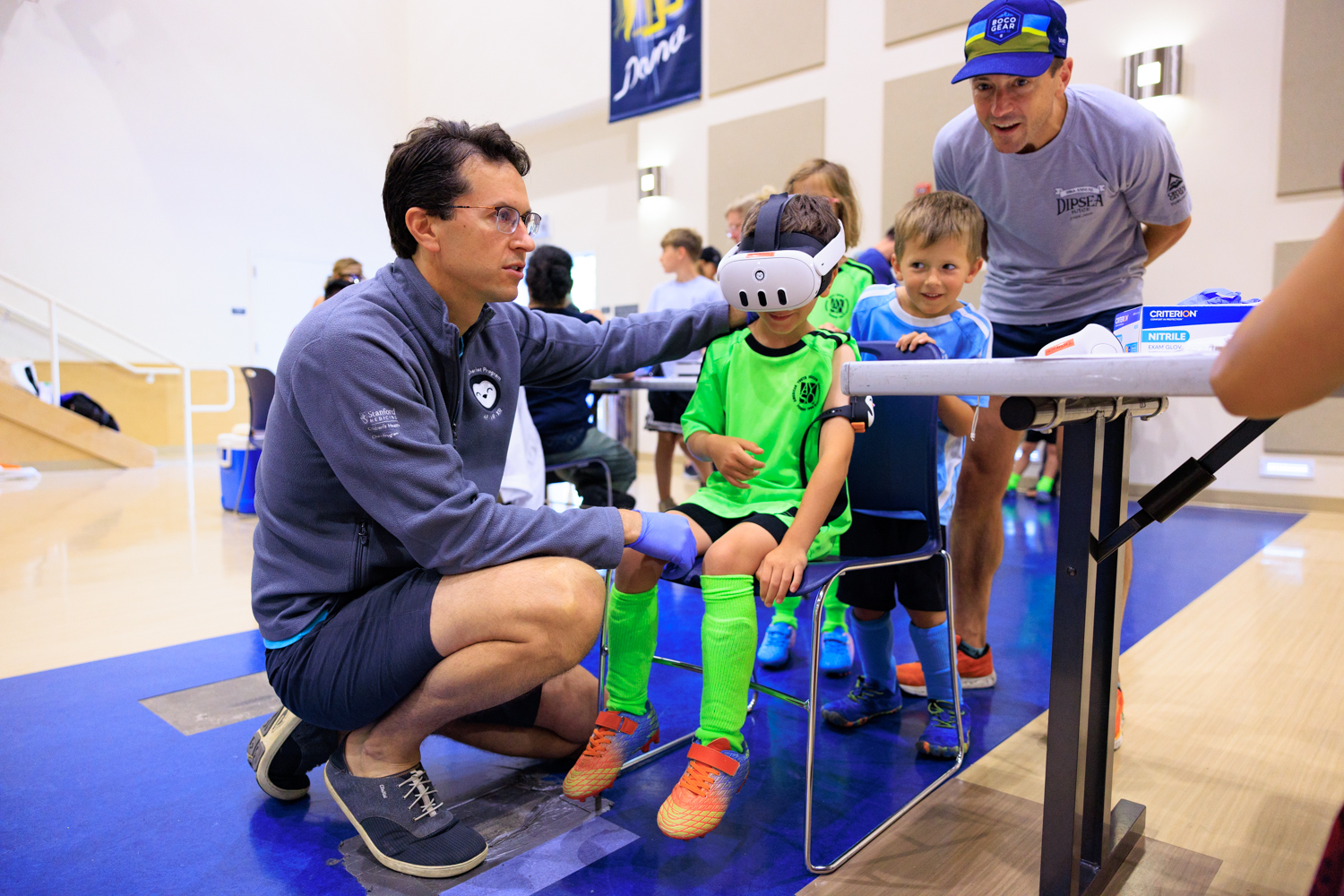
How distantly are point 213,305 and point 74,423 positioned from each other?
92.2 inches

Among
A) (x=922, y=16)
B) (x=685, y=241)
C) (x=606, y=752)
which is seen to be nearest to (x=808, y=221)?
(x=606, y=752)

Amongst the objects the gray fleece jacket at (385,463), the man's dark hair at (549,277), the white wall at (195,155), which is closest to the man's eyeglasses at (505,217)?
the gray fleece jacket at (385,463)

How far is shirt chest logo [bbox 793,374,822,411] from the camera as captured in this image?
1.53 m

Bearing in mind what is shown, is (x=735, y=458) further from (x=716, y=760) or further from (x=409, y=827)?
(x=409, y=827)

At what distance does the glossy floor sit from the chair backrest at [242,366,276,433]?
1494mm

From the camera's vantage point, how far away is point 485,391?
1.43 meters

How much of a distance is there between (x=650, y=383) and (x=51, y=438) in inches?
256

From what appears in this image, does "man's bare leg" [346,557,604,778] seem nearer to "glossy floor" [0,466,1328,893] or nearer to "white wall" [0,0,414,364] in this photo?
"glossy floor" [0,466,1328,893]

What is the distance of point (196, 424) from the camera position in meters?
8.64

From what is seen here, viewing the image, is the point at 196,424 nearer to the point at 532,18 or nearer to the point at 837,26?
the point at 532,18

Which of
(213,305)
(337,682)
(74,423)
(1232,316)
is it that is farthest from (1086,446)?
(213,305)

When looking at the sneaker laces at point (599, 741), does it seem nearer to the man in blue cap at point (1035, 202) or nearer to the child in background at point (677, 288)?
the man in blue cap at point (1035, 202)

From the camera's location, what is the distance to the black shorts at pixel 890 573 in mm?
1673

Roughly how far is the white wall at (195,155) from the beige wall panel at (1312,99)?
868 centimetres
